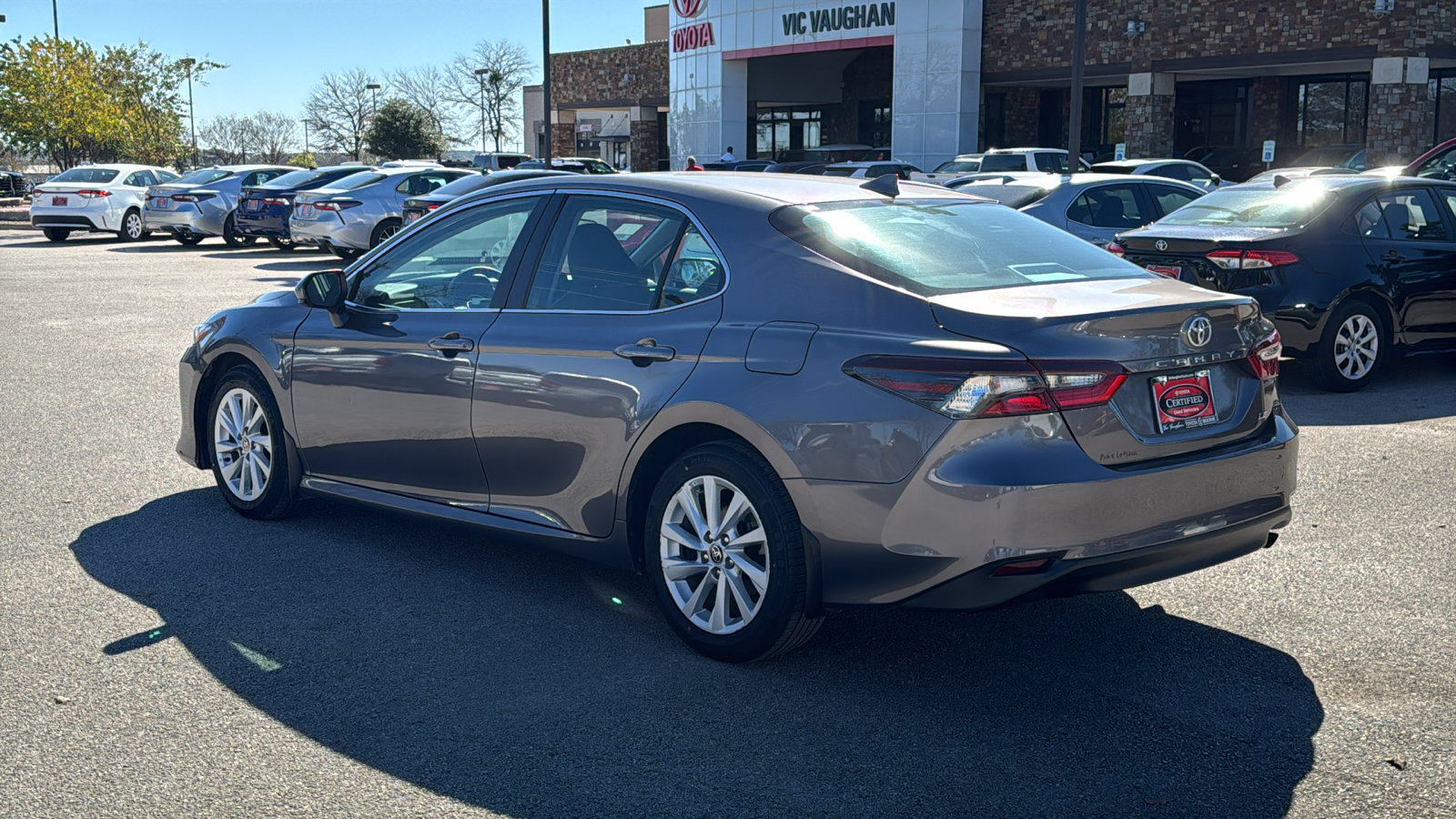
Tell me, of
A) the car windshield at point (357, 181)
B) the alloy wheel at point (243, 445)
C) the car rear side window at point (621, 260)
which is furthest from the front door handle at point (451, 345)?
the car windshield at point (357, 181)

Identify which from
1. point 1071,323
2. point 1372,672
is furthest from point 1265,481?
point 1071,323

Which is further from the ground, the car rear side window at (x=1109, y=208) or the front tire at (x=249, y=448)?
the car rear side window at (x=1109, y=208)

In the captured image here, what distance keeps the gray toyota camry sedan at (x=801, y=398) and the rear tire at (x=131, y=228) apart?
27726 millimetres

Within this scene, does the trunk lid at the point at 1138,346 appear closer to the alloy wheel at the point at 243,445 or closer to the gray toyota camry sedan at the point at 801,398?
the gray toyota camry sedan at the point at 801,398

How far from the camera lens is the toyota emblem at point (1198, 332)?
4.36m

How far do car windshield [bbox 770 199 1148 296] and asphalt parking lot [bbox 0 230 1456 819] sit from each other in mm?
1272

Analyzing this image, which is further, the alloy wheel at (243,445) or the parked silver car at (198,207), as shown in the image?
the parked silver car at (198,207)

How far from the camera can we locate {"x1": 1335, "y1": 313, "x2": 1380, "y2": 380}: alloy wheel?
10219mm

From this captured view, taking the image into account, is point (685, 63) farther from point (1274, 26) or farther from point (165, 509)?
point (165, 509)

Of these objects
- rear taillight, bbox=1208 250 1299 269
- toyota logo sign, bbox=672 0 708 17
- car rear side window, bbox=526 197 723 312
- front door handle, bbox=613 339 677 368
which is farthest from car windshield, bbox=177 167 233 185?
front door handle, bbox=613 339 677 368

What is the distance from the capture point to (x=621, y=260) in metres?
5.09

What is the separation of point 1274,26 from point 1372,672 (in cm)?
3241

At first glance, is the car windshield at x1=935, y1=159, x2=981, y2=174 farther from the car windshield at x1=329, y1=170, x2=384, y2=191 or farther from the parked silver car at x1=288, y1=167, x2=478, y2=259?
the car windshield at x1=329, y1=170, x2=384, y2=191

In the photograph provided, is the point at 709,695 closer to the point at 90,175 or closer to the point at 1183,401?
the point at 1183,401
